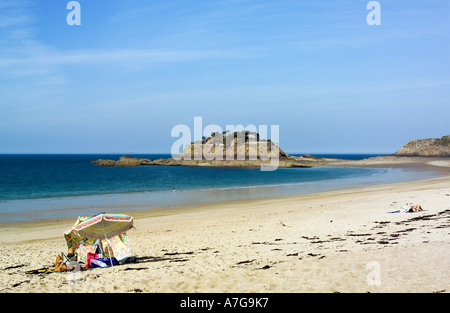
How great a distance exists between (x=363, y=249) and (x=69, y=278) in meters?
8.30

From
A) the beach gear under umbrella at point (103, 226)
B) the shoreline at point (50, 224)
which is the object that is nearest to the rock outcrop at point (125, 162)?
the shoreline at point (50, 224)

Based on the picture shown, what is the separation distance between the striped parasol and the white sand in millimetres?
1080

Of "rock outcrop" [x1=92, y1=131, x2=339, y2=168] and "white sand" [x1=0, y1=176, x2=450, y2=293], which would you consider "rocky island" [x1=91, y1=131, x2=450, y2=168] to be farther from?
"white sand" [x1=0, y1=176, x2=450, y2=293]

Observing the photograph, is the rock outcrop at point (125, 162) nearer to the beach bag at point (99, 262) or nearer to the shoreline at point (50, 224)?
the shoreline at point (50, 224)

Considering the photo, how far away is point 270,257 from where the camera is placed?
35.8ft

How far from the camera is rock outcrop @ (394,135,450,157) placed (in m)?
137

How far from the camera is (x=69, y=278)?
9.69 meters

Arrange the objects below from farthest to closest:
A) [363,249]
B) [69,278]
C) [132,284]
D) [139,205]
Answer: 1. [139,205]
2. [363,249]
3. [69,278]
4. [132,284]

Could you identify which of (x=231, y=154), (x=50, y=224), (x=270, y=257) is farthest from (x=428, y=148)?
(x=270, y=257)

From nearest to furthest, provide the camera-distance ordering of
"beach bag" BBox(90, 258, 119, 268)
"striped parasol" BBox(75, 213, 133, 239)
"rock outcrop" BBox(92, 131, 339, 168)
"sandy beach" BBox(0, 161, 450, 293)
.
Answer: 1. "sandy beach" BBox(0, 161, 450, 293)
2. "striped parasol" BBox(75, 213, 133, 239)
3. "beach bag" BBox(90, 258, 119, 268)
4. "rock outcrop" BBox(92, 131, 339, 168)

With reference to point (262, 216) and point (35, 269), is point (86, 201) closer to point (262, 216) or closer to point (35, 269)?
point (262, 216)

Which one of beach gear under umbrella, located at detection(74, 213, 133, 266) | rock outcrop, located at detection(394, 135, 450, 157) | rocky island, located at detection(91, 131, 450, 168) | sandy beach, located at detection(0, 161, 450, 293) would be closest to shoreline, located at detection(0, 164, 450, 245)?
sandy beach, located at detection(0, 161, 450, 293)
